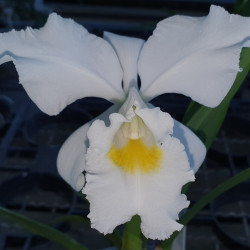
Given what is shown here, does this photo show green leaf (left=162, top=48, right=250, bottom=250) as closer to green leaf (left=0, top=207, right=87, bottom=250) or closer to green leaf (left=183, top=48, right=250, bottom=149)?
green leaf (left=183, top=48, right=250, bottom=149)

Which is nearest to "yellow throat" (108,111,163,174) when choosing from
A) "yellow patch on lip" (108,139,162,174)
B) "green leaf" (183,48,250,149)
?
"yellow patch on lip" (108,139,162,174)

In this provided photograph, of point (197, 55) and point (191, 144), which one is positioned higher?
point (197, 55)

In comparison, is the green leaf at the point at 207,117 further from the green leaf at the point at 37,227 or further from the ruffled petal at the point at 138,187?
the green leaf at the point at 37,227

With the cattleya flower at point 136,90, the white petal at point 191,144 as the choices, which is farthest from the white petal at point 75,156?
the white petal at point 191,144

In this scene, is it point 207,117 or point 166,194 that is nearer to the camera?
point 166,194

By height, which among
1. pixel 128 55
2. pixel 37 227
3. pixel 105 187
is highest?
pixel 128 55

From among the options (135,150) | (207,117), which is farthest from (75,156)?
(207,117)

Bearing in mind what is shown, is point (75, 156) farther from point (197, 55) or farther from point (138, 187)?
point (197, 55)
